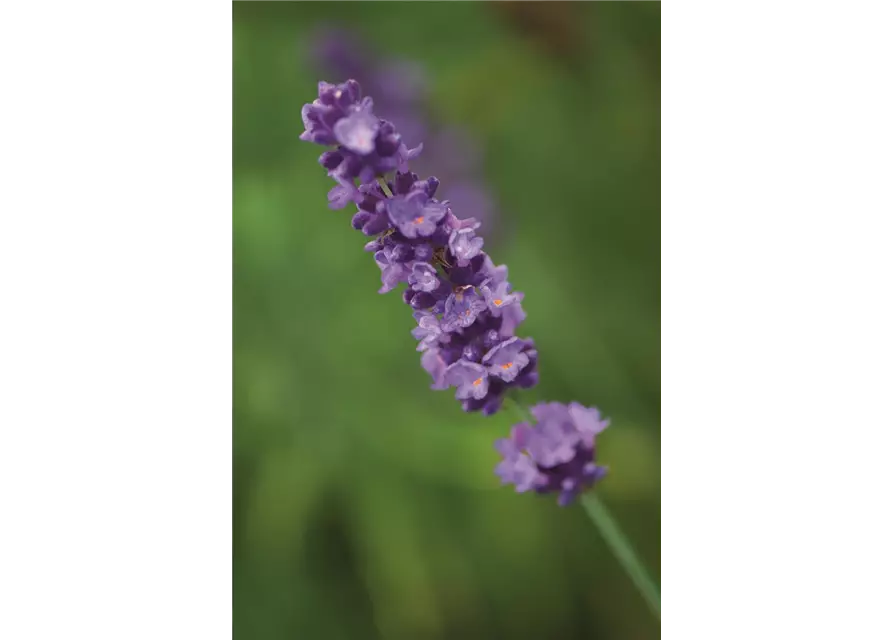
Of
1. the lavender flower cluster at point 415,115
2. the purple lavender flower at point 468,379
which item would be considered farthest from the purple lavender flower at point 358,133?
the lavender flower cluster at point 415,115

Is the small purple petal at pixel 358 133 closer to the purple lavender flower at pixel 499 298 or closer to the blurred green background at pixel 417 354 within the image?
the purple lavender flower at pixel 499 298

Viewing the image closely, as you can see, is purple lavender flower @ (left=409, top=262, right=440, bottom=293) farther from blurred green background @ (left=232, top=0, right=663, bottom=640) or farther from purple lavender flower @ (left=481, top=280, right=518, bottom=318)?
blurred green background @ (left=232, top=0, right=663, bottom=640)

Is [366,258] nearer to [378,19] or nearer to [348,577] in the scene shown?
[378,19]

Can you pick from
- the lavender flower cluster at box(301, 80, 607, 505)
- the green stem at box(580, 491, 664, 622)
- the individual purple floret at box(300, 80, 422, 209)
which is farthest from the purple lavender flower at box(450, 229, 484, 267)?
the green stem at box(580, 491, 664, 622)

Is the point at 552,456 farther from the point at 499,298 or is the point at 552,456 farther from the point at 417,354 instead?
the point at 417,354

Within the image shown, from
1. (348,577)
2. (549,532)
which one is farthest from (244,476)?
(549,532)

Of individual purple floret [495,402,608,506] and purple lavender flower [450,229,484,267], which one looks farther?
individual purple floret [495,402,608,506]

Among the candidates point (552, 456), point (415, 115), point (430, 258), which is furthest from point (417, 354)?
point (430, 258)
